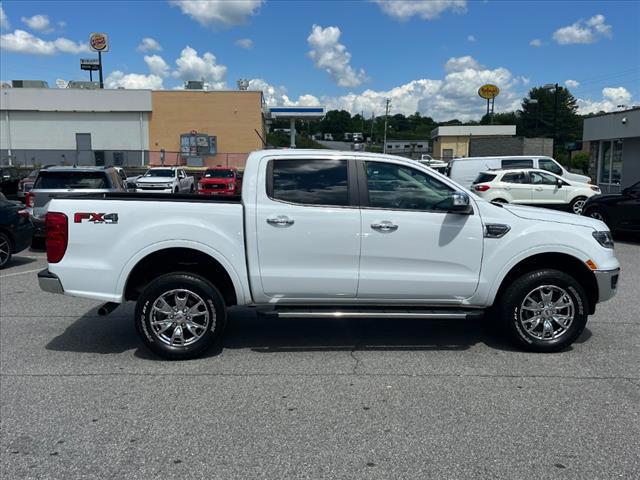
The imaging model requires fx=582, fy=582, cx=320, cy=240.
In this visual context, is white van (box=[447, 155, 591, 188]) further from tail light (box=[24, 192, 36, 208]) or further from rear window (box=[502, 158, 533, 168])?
tail light (box=[24, 192, 36, 208])

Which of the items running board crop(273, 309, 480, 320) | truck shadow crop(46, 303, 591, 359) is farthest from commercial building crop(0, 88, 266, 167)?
running board crop(273, 309, 480, 320)

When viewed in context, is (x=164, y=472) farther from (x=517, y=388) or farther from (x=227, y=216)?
(x=517, y=388)

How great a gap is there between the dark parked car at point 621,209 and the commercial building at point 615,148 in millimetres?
11266

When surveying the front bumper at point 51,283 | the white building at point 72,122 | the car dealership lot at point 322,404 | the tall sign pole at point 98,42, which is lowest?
the car dealership lot at point 322,404

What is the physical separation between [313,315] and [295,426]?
1463 mm

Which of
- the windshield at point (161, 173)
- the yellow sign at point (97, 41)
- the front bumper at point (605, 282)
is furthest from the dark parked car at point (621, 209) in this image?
the yellow sign at point (97, 41)

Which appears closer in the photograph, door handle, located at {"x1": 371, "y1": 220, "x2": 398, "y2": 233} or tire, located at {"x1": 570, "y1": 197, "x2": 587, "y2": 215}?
door handle, located at {"x1": 371, "y1": 220, "x2": 398, "y2": 233}

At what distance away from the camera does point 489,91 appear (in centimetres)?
6881

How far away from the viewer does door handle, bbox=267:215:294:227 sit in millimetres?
5258

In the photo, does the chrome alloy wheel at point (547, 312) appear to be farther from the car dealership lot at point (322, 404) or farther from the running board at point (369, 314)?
the running board at point (369, 314)

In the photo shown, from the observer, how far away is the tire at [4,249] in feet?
34.5

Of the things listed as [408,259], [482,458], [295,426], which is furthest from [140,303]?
[482,458]

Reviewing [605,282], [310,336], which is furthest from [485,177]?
Result: [310,336]

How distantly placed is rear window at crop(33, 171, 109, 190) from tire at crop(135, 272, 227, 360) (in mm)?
6981
